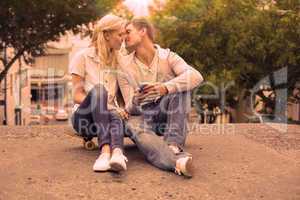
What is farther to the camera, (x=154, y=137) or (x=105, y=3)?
(x=105, y=3)

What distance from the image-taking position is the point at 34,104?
147 ft

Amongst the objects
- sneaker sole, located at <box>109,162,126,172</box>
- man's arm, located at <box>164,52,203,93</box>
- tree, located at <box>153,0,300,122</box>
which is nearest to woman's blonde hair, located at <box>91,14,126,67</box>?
man's arm, located at <box>164,52,203,93</box>

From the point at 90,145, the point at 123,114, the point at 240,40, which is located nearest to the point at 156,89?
the point at 123,114

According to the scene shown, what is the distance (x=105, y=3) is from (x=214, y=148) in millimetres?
13396

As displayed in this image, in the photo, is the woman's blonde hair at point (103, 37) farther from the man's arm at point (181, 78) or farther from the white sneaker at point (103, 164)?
the white sneaker at point (103, 164)

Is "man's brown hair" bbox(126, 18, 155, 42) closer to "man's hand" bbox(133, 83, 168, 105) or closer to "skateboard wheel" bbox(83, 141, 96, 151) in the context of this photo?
"man's hand" bbox(133, 83, 168, 105)

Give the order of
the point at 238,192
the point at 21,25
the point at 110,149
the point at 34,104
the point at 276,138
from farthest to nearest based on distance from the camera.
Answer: the point at 34,104
the point at 21,25
the point at 276,138
the point at 110,149
the point at 238,192

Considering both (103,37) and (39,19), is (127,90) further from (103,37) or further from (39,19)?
(39,19)

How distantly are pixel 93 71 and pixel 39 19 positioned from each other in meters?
13.4

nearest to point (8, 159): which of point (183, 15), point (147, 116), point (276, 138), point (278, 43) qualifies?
point (147, 116)

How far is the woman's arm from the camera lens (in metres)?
5.11

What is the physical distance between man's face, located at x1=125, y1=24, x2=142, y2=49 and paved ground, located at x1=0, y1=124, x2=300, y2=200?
3.69 feet

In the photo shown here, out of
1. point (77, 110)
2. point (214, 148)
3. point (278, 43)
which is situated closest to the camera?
point (77, 110)

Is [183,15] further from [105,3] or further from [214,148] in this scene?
[214,148]
